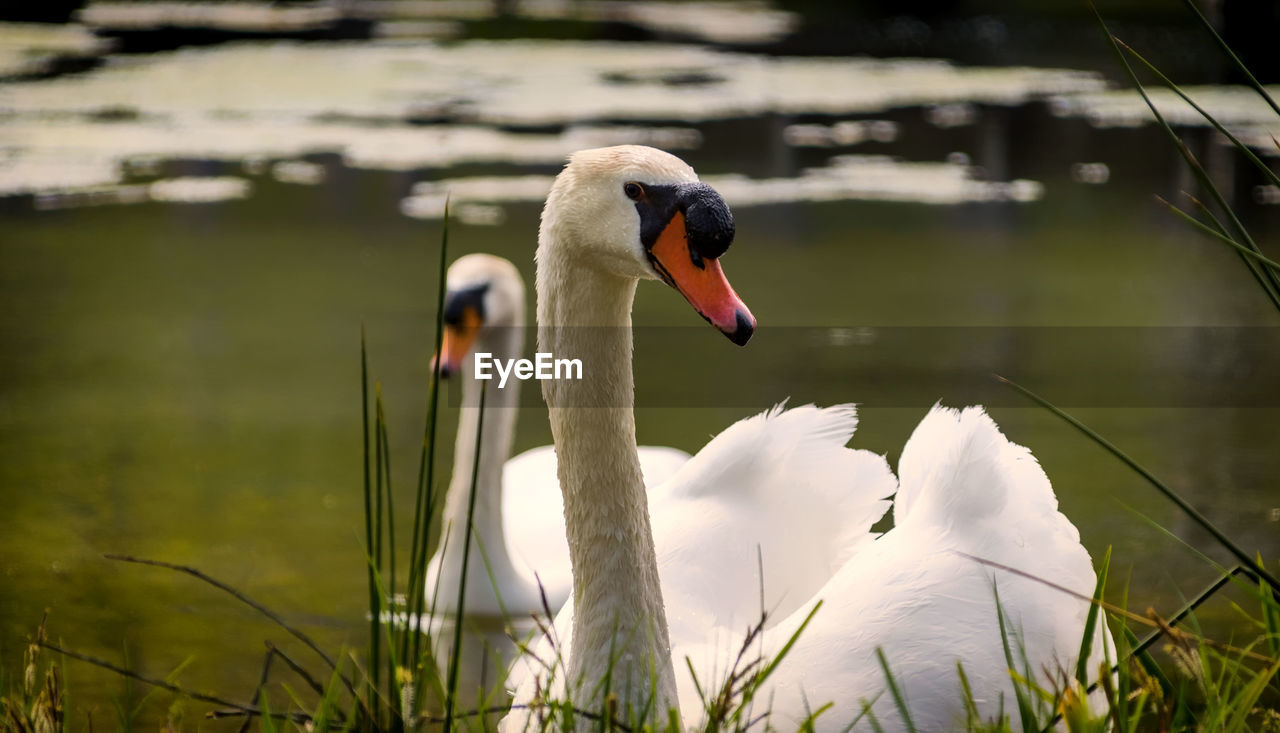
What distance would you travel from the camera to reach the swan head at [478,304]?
423 centimetres

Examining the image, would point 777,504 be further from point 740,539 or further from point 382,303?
point 382,303

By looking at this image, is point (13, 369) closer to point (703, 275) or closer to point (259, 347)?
point (259, 347)

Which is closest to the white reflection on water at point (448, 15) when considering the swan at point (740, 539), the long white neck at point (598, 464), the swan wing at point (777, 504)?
the swan wing at point (777, 504)

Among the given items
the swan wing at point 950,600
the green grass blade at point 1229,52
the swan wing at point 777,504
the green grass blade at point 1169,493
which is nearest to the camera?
the green grass blade at point 1169,493

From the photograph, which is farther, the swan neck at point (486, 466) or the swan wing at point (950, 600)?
the swan neck at point (486, 466)

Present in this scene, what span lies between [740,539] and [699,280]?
0.95m

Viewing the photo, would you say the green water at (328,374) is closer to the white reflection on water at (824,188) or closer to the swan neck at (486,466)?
→ the white reflection on water at (824,188)

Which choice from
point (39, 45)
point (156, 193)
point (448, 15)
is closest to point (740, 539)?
point (156, 193)

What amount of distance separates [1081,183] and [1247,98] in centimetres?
204

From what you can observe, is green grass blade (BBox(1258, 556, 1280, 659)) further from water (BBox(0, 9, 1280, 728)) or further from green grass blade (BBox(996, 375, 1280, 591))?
water (BBox(0, 9, 1280, 728))

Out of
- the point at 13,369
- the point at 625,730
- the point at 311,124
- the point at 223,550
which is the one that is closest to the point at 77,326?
the point at 13,369

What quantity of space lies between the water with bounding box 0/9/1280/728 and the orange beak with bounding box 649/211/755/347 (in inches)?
21.9

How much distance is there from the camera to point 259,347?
5855 mm

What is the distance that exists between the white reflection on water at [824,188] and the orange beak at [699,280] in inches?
213
